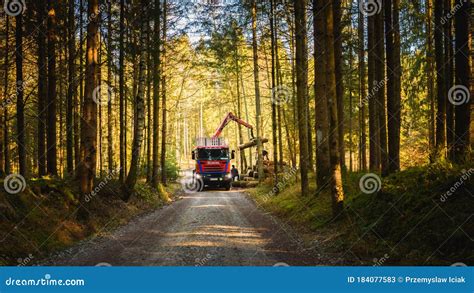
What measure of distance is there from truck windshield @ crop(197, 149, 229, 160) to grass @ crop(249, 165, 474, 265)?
64.2 ft

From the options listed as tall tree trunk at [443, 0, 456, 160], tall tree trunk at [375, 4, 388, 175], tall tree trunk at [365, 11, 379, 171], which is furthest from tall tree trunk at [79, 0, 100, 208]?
tall tree trunk at [443, 0, 456, 160]

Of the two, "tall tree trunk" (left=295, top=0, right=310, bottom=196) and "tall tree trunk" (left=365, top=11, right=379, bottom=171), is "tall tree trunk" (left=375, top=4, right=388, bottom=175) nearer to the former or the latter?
→ "tall tree trunk" (left=365, top=11, right=379, bottom=171)

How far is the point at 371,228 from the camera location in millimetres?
8727

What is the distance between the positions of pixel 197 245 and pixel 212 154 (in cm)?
2157

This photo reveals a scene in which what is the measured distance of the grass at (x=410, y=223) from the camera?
265 inches

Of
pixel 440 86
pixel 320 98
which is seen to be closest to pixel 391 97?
pixel 440 86

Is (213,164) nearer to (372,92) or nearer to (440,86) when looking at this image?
(372,92)

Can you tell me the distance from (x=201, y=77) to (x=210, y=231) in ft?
62.8

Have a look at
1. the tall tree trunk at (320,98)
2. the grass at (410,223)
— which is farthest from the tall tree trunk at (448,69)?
the grass at (410,223)

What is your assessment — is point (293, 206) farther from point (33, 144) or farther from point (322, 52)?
point (33, 144)

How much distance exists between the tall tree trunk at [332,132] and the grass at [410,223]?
14.7 inches

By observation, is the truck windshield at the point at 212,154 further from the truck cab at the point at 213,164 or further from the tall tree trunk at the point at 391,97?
the tall tree trunk at the point at 391,97

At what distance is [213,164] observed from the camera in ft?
99.6

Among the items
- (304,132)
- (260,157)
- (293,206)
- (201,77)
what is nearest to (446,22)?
(304,132)
